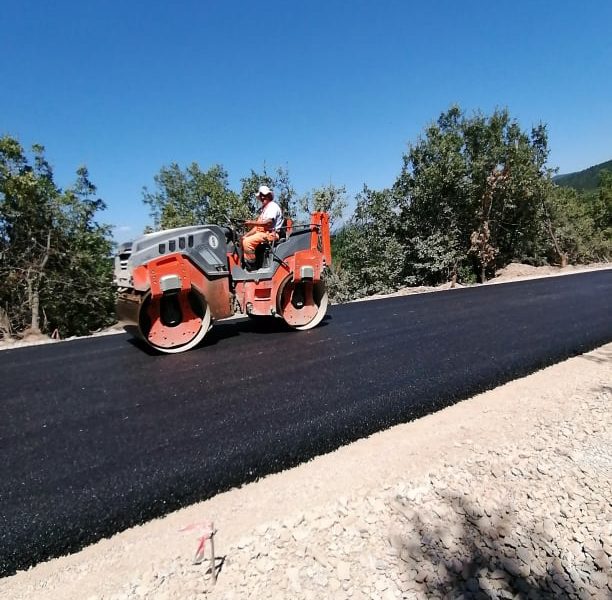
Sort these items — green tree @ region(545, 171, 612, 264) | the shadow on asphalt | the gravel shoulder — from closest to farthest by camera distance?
the gravel shoulder, the shadow on asphalt, green tree @ region(545, 171, 612, 264)

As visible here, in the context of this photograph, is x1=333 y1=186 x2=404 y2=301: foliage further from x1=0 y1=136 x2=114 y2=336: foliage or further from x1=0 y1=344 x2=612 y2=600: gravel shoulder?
x1=0 y1=344 x2=612 y2=600: gravel shoulder

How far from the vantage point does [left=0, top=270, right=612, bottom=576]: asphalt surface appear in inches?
76.5

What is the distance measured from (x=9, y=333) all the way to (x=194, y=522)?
33.4 ft

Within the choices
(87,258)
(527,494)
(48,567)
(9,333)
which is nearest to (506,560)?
(527,494)

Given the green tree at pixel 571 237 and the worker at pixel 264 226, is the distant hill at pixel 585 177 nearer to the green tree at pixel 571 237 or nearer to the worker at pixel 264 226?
the green tree at pixel 571 237

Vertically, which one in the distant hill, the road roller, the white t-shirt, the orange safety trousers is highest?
the distant hill

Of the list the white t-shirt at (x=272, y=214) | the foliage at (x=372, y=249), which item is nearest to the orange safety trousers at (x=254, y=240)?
Result: the white t-shirt at (x=272, y=214)

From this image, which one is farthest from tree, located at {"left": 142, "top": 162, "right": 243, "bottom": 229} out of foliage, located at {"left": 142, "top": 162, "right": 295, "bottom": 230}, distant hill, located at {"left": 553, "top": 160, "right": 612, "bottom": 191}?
distant hill, located at {"left": 553, "top": 160, "right": 612, "bottom": 191}

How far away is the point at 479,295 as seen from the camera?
27.3 ft

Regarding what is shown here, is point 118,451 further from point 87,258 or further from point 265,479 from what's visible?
point 87,258

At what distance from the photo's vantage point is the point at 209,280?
14.5 ft

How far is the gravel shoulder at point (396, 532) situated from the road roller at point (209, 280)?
8.09 ft

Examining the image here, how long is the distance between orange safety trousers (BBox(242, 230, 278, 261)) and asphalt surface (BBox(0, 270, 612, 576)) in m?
1.02

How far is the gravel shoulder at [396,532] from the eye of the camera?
5.18ft
